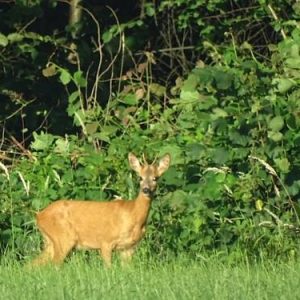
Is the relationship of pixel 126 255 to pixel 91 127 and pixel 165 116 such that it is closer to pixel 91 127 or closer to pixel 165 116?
pixel 91 127

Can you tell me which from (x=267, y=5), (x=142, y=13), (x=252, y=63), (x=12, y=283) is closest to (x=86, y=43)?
(x=142, y=13)

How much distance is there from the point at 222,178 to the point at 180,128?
1149 millimetres

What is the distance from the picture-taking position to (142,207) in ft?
39.4

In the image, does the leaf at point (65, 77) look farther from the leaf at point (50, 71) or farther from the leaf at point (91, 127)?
the leaf at point (91, 127)

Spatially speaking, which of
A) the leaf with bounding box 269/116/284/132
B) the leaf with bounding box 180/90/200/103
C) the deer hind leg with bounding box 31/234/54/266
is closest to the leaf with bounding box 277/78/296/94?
the leaf with bounding box 269/116/284/132

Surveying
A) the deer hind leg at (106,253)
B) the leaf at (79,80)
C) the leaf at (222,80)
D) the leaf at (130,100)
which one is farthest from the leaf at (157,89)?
the deer hind leg at (106,253)

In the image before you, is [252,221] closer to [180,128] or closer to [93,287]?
[180,128]

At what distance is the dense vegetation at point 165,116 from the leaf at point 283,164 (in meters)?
0.02

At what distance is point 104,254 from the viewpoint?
1180 cm

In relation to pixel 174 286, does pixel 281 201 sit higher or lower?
lower

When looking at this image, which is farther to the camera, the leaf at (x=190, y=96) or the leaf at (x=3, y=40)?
the leaf at (x=3, y=40)

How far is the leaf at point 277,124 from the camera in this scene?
11663 millimetres

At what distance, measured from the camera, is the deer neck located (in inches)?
472

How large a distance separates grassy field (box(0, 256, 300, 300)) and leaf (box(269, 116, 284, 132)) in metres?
1.71
